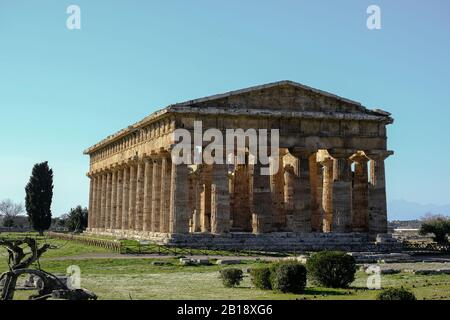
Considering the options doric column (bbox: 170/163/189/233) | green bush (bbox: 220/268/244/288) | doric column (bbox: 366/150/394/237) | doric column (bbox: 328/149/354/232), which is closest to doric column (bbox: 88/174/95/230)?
doric column (bbox: 170/163/189/233)

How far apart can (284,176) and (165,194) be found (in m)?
8.95

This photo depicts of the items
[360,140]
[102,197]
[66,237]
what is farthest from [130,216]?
[360,140]

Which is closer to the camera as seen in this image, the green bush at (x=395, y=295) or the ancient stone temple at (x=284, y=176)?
the green bush at (x=395, y=295)

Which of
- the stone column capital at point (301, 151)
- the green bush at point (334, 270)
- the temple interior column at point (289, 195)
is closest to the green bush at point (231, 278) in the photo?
the green bush at point (334, 270)

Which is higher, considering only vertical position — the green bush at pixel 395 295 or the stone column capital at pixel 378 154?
the stone column capital at pixel 378 154

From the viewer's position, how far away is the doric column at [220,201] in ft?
125

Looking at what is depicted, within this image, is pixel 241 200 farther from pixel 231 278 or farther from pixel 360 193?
pixel 231 278

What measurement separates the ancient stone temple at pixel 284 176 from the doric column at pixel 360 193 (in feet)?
0.24

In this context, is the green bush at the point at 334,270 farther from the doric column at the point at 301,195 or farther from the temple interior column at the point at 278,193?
the temple interior column at the point at 278,193

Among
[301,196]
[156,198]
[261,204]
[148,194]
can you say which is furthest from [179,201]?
[301,196]

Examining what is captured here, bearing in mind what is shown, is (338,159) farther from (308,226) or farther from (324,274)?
(324,274)

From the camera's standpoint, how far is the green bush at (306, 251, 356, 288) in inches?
738

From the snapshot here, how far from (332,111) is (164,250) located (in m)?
16.2

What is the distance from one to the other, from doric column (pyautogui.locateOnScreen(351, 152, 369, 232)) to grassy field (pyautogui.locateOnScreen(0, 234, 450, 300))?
54.9 feet
